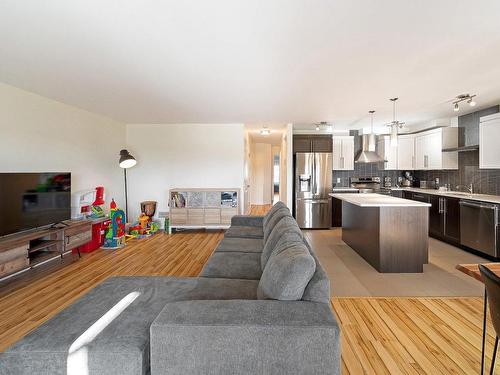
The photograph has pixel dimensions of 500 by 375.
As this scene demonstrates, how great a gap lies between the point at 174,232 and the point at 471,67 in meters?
5.61

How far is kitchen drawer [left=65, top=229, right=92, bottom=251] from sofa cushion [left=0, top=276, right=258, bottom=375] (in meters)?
2.23

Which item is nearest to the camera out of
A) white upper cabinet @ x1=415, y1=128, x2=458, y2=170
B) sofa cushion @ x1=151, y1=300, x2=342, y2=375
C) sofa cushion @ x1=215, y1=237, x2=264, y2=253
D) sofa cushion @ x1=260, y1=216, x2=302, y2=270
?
sofa cushion @ x1=151, y1=300, x2=342, y2=375

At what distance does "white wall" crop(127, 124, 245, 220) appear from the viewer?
20.6 feet

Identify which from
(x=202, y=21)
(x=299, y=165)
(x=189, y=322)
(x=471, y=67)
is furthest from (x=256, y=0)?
(x=299, y=165)

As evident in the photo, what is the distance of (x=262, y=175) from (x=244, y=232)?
7.67 metres

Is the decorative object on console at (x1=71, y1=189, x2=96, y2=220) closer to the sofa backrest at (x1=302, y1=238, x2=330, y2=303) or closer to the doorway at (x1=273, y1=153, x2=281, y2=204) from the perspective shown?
the sofa backrest at (x1=302, y1=238, x2=330, y2=303)

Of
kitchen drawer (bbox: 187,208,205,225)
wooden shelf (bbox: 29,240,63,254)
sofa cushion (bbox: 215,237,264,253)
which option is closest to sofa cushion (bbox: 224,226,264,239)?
sofa cushion (bbox: 215,237,264,253)

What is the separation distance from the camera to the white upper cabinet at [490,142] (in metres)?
4.01

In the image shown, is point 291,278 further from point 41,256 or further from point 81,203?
point 81,203

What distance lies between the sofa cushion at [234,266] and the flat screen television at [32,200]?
101 inches

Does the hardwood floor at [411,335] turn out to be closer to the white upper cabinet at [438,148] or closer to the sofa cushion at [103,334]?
the sofa cushion at [103,334]

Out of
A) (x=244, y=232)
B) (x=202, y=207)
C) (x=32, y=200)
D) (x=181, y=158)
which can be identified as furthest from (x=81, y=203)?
(x=244, y=232)

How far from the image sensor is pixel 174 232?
5.91 metres

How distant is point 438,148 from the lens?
5.31m
